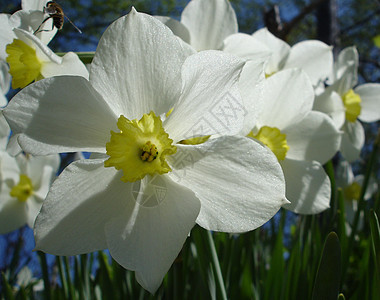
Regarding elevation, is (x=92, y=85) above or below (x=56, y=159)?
above


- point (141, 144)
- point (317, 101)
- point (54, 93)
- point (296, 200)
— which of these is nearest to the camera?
point (54, 93)

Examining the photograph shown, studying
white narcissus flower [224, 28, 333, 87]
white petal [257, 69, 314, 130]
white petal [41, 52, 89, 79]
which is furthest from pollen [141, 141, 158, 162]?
white narcissus flower [224, 28, 333, 87]

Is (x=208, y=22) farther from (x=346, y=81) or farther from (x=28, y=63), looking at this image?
(x=346, y=81)

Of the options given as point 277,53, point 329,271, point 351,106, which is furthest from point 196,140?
point 351,106

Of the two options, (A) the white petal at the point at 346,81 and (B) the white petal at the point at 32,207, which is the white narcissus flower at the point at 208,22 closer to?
(A) the white petal at the point at 346,81

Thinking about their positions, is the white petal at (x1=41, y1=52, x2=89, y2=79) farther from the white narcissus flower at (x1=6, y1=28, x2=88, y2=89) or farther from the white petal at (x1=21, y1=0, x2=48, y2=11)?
the white petal at (x1=21, y1=0, x2=48, y2=11)

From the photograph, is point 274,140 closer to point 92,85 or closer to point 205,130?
point 205,130

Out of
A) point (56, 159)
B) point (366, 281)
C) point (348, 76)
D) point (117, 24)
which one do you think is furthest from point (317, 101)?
point (56, 159)
